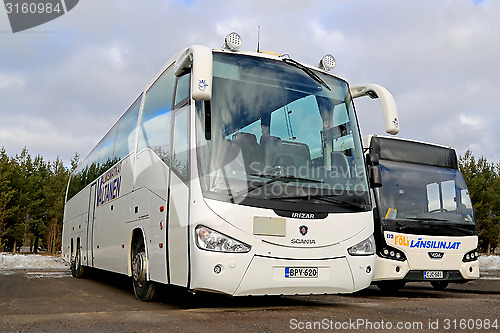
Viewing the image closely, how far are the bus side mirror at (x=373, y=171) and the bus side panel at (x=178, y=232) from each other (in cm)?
285

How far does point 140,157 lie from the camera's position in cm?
873

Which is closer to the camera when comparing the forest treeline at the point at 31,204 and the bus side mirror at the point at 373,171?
the bus side mirror at the point at 373,171

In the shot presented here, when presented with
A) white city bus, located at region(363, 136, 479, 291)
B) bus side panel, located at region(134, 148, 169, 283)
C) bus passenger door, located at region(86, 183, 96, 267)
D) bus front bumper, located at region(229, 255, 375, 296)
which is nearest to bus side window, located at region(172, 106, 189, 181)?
bus side panel, located at region(134, 148, 169, 283)

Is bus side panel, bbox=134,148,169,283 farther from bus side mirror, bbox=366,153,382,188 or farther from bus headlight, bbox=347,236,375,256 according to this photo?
bus side mirror, bbox=366,153,382,188

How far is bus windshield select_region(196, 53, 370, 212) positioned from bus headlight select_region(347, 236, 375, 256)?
1.47ft

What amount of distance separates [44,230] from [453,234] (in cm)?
5405

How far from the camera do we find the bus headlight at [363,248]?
7.02 metres

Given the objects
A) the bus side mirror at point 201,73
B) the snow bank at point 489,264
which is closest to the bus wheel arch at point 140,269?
the bus side mirror at point 201,73

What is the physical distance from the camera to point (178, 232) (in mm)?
6660

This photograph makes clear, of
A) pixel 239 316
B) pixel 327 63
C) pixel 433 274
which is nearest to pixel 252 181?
pixel 239 316

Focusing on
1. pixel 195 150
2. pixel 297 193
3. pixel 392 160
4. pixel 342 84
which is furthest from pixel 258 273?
pixel 392 160

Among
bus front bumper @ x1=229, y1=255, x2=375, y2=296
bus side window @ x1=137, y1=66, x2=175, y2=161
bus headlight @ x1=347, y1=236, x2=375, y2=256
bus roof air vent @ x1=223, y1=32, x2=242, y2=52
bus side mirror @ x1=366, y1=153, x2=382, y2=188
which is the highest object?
bus roof air vent @ x1=223, y1=32, x2=242, y2=52

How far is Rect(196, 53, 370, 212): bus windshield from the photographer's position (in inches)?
258

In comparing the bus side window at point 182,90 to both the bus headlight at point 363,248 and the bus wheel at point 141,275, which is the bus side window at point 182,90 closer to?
the bus wheel at point 141,275
